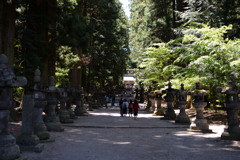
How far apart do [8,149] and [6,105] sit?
1092 mm

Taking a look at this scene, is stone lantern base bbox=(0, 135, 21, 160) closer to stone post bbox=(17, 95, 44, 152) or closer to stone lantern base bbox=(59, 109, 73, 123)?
stone post bbox=(17, 95, 44, 152)

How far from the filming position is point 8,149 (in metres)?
7.11

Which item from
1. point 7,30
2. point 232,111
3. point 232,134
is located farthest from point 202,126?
point 7,30

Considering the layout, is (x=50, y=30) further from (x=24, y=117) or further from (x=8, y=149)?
(x=8, y=149)

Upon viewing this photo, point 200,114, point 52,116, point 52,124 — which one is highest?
point 200,114


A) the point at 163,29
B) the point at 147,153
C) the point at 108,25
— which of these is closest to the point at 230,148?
the point at 147,153

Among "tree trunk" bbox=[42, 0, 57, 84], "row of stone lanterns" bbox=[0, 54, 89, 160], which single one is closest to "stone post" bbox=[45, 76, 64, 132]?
"row of stone lanterns" bbox=[0, 54, 89, 160]

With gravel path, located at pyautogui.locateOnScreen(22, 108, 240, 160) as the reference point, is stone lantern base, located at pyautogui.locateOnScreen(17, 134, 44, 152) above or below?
above

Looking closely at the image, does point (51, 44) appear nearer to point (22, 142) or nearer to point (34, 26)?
point (34, 26)

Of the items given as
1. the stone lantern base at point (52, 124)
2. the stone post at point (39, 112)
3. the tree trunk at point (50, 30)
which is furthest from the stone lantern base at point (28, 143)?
the tree trunk at point (50, 30)

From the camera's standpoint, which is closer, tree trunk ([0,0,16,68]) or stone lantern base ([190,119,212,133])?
stone lantern base ([190,119,212,133])

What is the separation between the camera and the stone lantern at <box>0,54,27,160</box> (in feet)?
23.0

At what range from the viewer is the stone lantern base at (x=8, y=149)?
704 centimetres

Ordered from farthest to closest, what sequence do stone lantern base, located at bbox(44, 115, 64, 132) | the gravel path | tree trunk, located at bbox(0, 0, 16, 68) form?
1. tree trunk, located at bbox(0, 0, 16, 68)
2. stone lantern base, located at bbox(44, 115, 64, 132)
3. the gravel path
